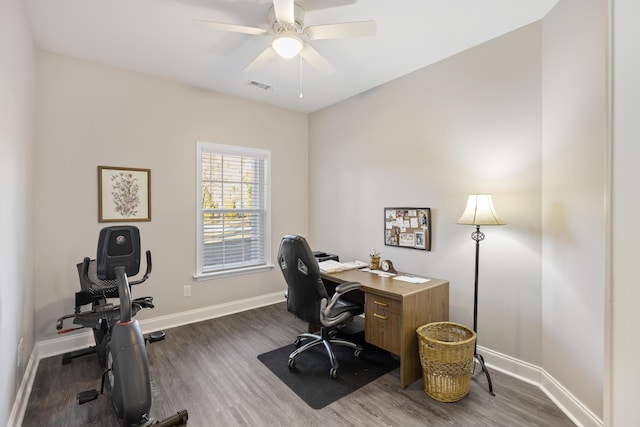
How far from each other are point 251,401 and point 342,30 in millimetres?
2610

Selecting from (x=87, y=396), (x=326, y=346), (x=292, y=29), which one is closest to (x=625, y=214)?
(x=292, y=29)

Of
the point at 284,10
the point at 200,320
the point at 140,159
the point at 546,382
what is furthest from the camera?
the point at 200,320

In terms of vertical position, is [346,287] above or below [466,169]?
below

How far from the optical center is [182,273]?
352 cm

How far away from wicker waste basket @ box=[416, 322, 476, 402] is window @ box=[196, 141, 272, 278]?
8.44ft

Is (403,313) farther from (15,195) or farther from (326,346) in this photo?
(15,195)

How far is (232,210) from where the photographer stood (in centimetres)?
397

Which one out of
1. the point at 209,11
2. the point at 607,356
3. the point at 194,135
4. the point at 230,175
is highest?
the point at 209,11

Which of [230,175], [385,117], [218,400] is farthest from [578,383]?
[230,175]

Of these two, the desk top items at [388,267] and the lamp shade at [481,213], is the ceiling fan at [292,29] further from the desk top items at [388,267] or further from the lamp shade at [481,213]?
the desk top items at [388,267]

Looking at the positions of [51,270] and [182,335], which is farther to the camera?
[182,335]

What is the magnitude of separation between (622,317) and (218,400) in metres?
2.28

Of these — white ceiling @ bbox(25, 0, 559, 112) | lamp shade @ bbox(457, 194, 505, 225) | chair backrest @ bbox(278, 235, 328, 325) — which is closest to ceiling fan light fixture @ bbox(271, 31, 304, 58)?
white ceiling @ bbox(25, 0, 559, 112)

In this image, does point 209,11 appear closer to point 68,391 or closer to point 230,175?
point 230,175
